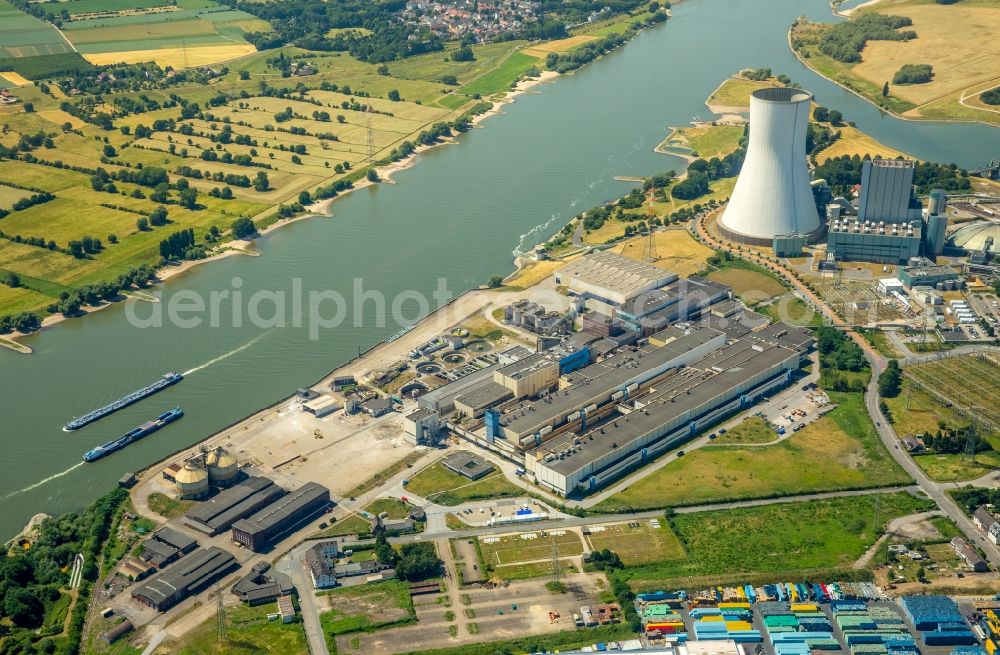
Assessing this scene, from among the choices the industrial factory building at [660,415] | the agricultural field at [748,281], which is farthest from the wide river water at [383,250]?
the industrial factory building at [660,415]

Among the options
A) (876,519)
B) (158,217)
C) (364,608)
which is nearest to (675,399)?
(876,519)

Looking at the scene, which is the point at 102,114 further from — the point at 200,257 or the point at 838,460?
the point at 838,460

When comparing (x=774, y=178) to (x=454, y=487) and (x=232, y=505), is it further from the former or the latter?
(x=232, y=505)

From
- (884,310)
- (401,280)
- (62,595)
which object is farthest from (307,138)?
(62,595)

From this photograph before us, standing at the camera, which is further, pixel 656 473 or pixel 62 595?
pixel 656 473

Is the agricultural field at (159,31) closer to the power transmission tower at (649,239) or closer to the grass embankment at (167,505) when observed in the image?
the power transmission tower at (649,239)

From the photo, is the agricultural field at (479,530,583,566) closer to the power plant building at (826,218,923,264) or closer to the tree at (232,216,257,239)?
the power plant building at (826,218,923,264)
